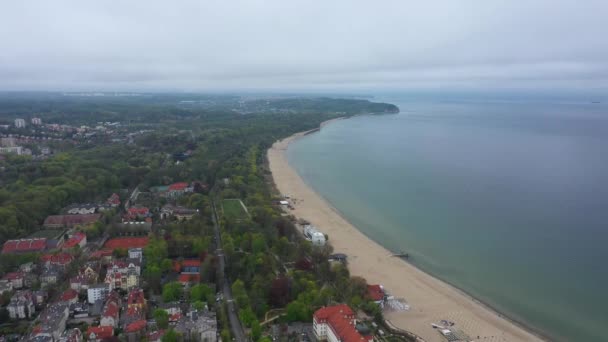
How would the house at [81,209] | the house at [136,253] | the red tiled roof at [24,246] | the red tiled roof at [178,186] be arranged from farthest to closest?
the red tiled roof at [178,186]
the house at [81,209]
the red tiled roof at [24,246]
the house at [136,253]

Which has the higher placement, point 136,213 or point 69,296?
point 136,213

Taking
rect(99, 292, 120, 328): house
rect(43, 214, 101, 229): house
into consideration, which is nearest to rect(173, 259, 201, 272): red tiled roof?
rect(99, 292, 120, 328): house

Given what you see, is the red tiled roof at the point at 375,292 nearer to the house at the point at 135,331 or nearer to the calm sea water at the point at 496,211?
the calm sea water at the point at 496,211

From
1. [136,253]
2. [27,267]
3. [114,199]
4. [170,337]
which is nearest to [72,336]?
[170,337]

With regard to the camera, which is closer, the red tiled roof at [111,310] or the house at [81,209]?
the red tiled roof at [111,310]

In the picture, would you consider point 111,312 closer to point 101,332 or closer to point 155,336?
point 101,332

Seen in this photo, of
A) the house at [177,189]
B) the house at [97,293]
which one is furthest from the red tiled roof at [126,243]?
the house at [177,189]

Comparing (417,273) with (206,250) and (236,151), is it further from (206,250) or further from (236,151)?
(236,151)
